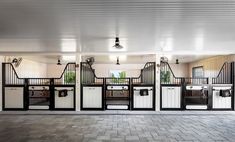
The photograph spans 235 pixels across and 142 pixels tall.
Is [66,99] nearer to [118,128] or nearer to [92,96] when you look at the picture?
[92,96]

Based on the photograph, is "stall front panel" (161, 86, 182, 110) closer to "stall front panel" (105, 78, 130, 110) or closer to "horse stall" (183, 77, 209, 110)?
"horse stall" (183, 77, 209, 110)

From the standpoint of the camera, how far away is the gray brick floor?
435 cm

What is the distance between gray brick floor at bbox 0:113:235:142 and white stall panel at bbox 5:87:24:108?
0.79 meters

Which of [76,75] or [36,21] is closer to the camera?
[36,21]

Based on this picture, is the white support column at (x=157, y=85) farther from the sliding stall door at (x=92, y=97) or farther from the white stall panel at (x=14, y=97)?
the white stall panel at (x=14, y=97)

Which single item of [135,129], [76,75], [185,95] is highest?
[76,75]

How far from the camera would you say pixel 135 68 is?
45.1 feet

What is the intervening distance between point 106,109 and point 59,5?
210 inches

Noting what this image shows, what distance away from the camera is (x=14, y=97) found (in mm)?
7625

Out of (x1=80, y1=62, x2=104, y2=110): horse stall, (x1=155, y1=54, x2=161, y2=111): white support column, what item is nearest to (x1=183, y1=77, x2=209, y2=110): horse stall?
(x1=155, y1=54, x2=161, y2=111): white support column

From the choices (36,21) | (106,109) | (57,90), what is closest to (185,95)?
(106,109)

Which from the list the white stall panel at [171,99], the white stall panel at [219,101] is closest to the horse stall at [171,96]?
the white stall panel at [171,99]

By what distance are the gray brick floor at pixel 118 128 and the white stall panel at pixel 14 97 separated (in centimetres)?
79

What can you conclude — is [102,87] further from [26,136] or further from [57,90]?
[26,136]
